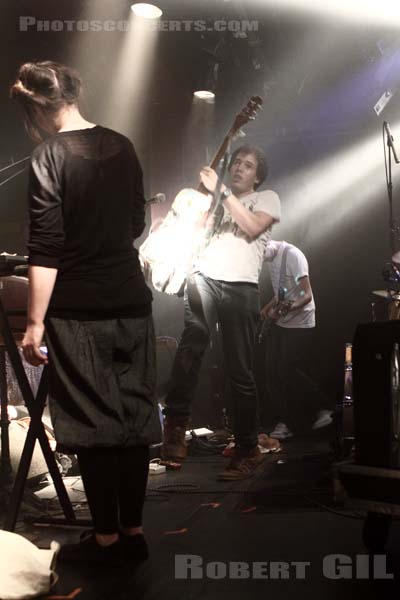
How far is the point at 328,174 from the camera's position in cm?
496

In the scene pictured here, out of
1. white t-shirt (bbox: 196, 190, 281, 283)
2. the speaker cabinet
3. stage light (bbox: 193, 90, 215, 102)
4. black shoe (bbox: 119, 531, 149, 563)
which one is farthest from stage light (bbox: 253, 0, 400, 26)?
black shoe (bbox: 119, 531, 149, 563)

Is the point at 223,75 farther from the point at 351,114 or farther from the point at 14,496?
the point at 14,496

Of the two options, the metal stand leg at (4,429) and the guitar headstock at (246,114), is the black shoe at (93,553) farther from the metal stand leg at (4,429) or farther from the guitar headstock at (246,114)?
the guitar headstock at (246,114)

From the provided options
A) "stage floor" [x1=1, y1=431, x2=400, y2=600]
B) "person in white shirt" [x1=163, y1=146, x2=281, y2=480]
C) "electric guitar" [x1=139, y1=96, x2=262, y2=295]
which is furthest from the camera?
"electric guitar" [x1=139, y1=96, x2=262, y2=295]

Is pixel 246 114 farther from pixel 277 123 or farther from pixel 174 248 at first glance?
pixel 174 248

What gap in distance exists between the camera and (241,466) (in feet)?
12.8

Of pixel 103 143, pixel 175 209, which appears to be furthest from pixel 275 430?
pixel 103 143

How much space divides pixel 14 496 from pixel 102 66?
126 inches

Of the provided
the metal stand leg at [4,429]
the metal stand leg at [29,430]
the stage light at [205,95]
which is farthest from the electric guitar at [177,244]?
the metal stand leg at [29,430]

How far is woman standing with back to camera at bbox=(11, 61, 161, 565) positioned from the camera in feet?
7.34

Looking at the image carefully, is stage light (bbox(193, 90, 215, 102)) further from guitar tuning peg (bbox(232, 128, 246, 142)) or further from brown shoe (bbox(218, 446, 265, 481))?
brown shoe (bbox(218, 446, 265, 481))

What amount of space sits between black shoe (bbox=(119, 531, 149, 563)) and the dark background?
2.32m

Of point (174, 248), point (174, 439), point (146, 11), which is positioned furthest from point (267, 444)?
point (146, 11)

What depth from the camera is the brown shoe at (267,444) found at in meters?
4.52
